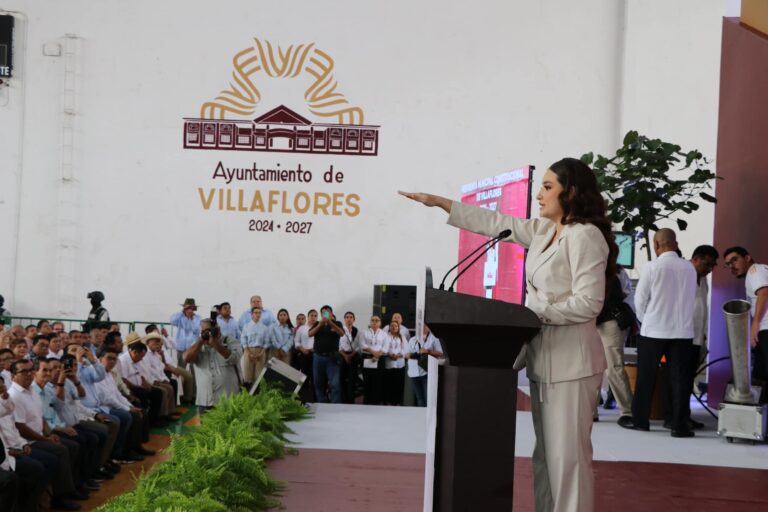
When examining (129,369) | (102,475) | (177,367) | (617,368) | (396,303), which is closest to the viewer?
(617,368)

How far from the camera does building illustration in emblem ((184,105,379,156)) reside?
1335 centimetres

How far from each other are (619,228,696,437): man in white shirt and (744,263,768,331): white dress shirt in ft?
1.14

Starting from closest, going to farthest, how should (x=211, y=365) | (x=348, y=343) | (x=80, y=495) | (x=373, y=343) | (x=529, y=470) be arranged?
(x=529, y=470) < (x=80, y=495) < (x=211, y=365) < (x=373, y=343) < (x=348, y=343)

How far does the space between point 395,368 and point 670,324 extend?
567 centimetres

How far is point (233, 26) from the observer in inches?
530

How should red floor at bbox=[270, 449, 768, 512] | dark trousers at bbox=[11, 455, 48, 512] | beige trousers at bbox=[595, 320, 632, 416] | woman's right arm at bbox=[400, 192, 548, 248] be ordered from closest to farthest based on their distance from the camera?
1. woman's right arm at bbox=[400, 192, 548, 248]
2. red floor at bbox=[270, 449, 768, 512]
3. dark trousers at bbox=[11, 455, 48, 512]
4. beige trousers at bbox=[595, 320, 632, 416]

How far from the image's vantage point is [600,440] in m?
5.93

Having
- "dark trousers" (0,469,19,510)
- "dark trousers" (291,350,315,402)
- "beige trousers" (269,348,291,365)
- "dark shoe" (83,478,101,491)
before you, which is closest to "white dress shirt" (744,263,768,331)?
"dark trousers" (0,469,19,510)

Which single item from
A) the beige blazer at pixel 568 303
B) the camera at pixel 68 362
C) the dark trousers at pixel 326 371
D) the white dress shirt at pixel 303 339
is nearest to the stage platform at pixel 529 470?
the beige blazer at pixel 568 303

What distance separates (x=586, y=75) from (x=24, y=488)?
32.2 ft

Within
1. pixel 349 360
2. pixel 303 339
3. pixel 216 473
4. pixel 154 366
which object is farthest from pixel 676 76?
pixel 216 473

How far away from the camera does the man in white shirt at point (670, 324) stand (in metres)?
6.10

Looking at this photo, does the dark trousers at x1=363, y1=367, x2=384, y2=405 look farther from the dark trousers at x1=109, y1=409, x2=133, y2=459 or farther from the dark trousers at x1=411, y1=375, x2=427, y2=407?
the dark trousers at x1=109, y1=409, x2=133, y2=459

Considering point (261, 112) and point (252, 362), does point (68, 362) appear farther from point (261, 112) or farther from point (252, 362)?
point (261, 112)
